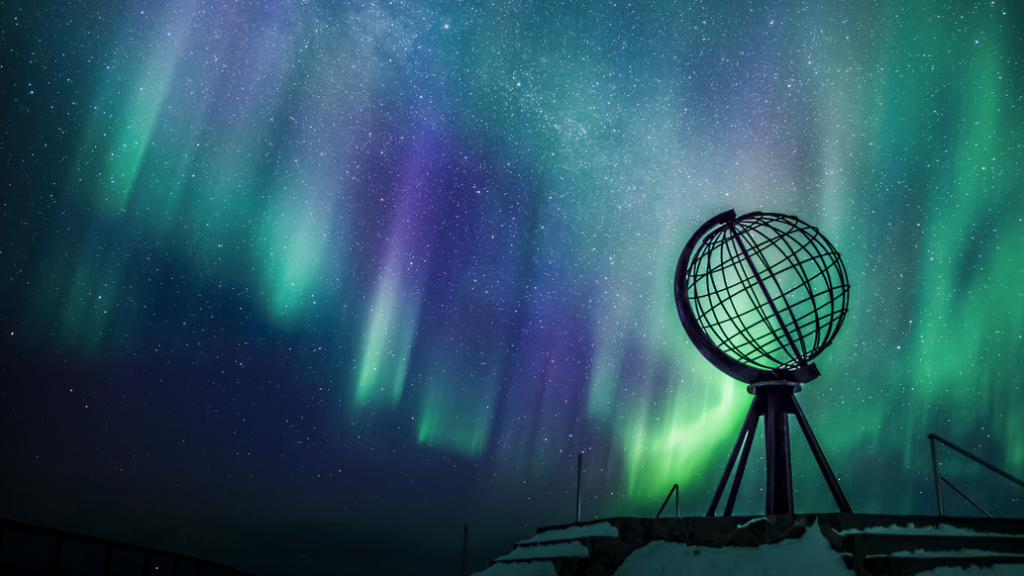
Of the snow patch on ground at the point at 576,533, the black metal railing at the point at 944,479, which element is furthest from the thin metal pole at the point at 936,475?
the snow patch on ground at the point at 576,533

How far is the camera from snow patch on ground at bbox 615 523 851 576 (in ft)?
23.6

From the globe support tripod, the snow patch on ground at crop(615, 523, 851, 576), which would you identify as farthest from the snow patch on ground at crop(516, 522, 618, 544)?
the globe support tripod

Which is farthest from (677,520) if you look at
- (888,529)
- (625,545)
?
(888,529)

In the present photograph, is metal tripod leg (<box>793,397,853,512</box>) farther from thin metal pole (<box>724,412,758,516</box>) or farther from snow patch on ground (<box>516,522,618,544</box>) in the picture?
snow patch on ground (<box>516,522,618,544</box>)

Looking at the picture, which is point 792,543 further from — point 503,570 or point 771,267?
point 771,267

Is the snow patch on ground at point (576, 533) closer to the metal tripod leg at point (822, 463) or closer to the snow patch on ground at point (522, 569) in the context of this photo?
the snow patch on ground at point (522, 569)

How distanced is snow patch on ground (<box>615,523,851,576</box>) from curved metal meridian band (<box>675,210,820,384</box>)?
13.4 ft

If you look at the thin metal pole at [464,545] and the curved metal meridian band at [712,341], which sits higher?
the curved metal meridian band at [712,341]

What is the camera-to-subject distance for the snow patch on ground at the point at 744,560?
720 cm

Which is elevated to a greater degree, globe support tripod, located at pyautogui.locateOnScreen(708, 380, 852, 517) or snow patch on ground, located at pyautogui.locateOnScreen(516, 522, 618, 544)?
globe support tripod, located at pyautogui.locateOnScreen(708, 380, 852, 517)

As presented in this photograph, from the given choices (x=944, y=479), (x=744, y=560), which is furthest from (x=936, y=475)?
(x=744, y=560)

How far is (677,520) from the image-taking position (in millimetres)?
9172

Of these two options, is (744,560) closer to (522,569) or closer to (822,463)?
(522,569)

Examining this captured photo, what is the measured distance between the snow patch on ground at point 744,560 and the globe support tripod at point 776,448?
2.14 metres
